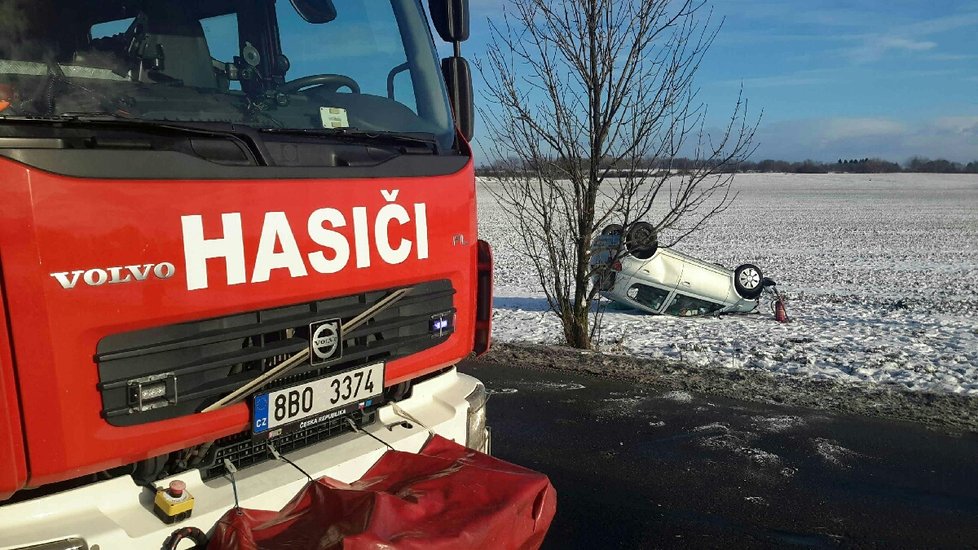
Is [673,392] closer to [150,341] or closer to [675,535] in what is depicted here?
[675,535]

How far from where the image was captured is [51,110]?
228 centimetres

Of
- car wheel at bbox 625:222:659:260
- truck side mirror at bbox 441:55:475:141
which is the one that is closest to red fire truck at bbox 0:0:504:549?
truck side mirror at bbox 441:55:475:141

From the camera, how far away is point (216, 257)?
248 centimetres

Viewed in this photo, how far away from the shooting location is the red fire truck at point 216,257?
2.16 meters

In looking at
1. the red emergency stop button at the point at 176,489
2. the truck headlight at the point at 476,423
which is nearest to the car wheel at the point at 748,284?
the truck headlight at the point at 476,423

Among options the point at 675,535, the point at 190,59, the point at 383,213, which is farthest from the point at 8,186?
the point at 675,535

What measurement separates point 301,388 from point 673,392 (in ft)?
14.6

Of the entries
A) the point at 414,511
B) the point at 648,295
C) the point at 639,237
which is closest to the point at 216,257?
the point at 414,511

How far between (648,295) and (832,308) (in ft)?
11.4

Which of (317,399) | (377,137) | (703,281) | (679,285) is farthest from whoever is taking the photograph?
(703,281)

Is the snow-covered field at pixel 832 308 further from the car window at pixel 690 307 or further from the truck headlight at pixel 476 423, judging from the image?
the truck headlight at pixel 476 423

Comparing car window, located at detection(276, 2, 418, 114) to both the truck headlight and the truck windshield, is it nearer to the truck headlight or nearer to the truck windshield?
the truck windshield

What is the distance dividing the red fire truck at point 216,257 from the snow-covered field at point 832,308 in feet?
15.9

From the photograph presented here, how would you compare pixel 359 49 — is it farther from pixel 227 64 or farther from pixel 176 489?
pixel 176 489
